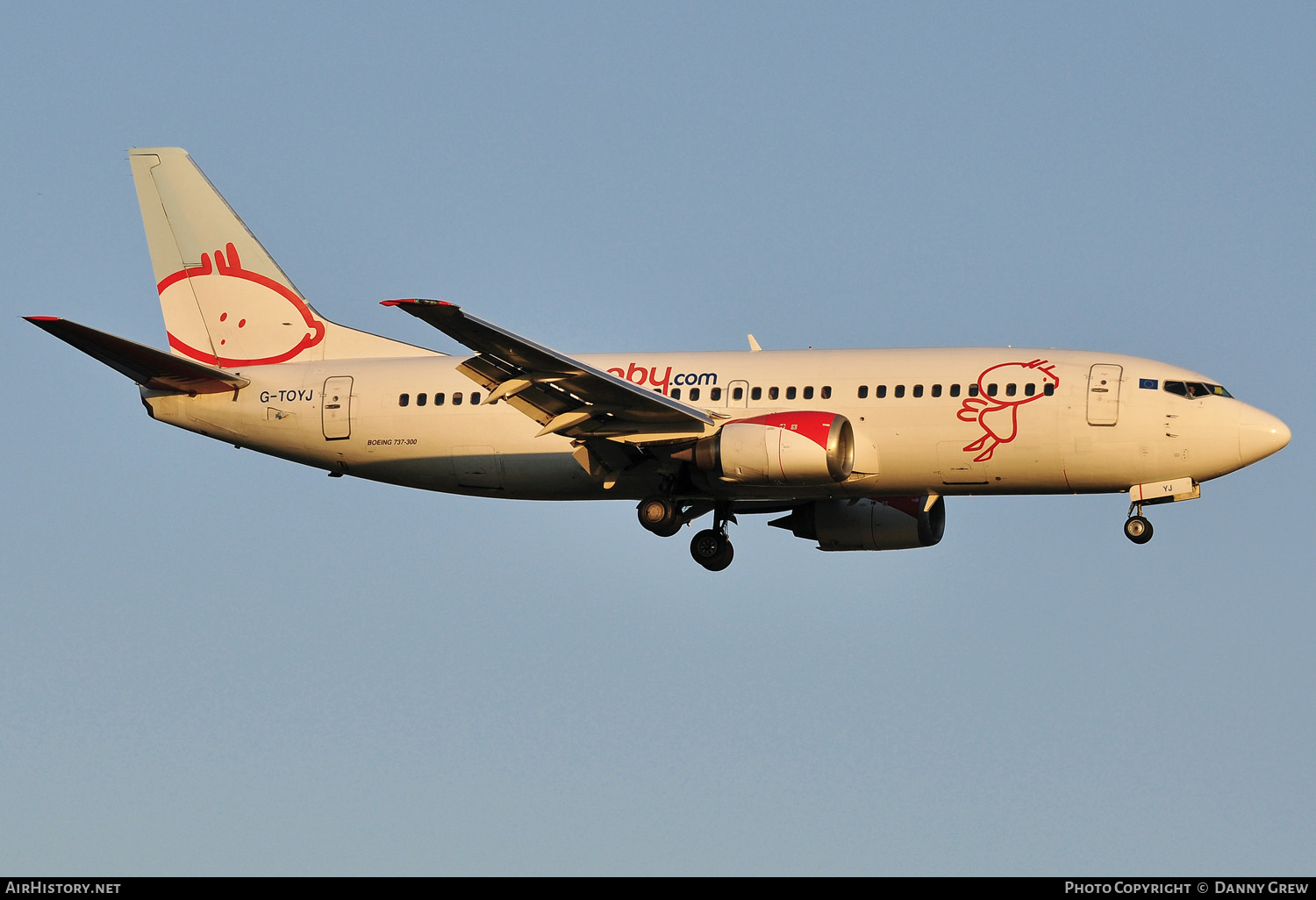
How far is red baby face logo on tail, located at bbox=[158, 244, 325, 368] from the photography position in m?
47.0

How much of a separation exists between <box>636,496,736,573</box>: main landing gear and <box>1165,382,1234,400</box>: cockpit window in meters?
11.0

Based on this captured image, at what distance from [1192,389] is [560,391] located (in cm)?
1381

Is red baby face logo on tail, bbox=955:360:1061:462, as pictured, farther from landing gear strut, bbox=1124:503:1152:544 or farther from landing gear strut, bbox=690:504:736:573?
landing gear strut, bbox=690:504:736:573

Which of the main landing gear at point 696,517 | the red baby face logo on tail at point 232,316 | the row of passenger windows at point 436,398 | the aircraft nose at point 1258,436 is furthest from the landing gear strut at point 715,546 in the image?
the aircraft nose at point 1258,436

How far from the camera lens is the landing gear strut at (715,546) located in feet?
150

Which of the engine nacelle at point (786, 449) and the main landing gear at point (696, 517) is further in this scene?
the main landing gear at point (696, 517)

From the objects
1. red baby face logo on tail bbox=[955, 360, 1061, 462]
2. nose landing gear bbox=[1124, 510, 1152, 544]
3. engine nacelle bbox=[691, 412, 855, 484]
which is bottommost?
nose landing gear bbox=[1124, 510, 1152, 544]

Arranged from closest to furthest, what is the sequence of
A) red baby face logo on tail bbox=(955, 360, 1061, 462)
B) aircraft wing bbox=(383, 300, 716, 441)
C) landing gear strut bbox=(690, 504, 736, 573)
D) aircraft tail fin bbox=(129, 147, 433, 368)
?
aircraft wing bbox=(383, 300, 716, 441)
red baby face logo on tail bbox=(955, 360, 1061, 462)
landing gear strut bbox=(690, 504, 736, 573)
aircraft tail fin bbox=(129, 147, 433, 368)

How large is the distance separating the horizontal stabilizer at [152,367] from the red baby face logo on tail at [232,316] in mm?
1732

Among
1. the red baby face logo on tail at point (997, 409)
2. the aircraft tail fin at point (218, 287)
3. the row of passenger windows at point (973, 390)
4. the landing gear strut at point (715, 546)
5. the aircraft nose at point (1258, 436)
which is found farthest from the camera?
the aircraft tail fin at point (218, 287)

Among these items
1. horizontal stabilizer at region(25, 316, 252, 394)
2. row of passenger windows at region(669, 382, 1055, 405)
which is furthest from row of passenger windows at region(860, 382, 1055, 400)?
horizontal stabilizer at region(25, 316, 252, 394)

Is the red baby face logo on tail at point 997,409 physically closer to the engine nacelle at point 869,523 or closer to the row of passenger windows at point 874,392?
the row of passenger windows at point 874,392

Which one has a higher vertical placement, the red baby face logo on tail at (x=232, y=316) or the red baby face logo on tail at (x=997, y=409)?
the red baby face logo on tail at (x=232, y=316)
